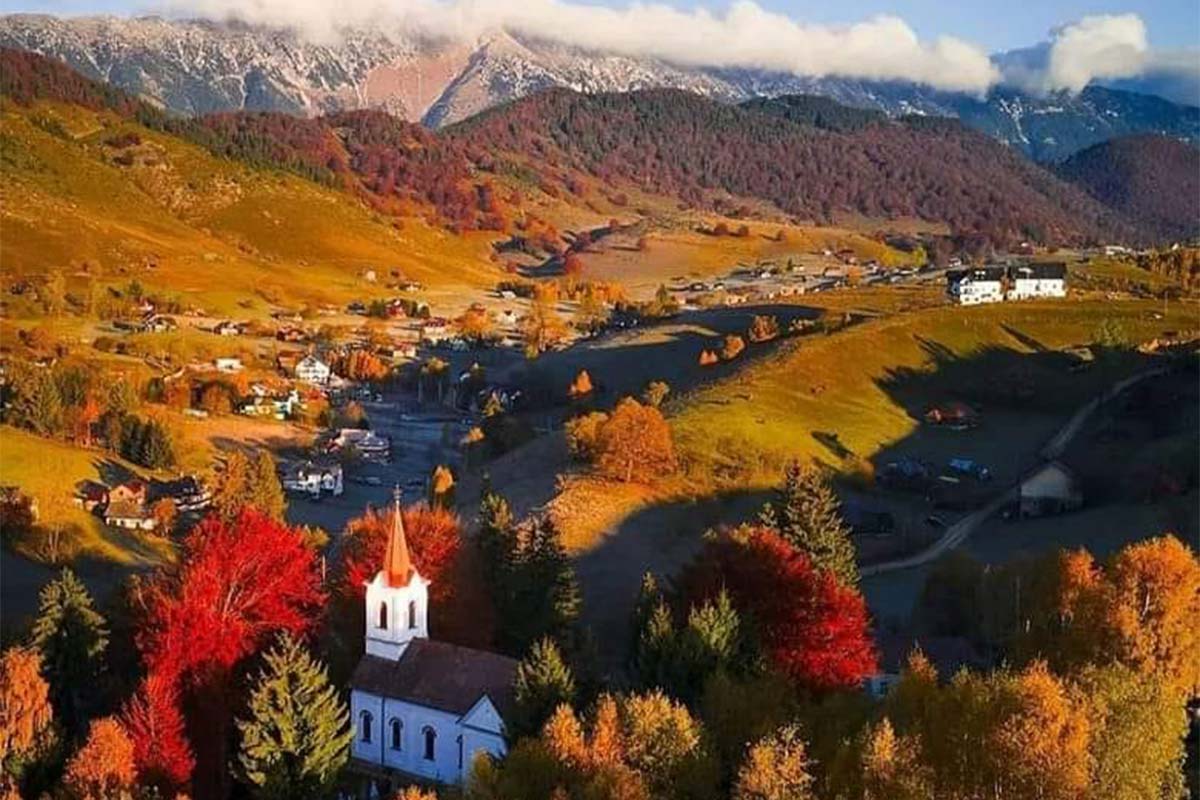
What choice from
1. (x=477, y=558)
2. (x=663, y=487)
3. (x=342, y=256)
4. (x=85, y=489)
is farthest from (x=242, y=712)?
(x=342, y=256)

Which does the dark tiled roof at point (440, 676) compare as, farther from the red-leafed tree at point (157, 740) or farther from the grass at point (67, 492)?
the grass at point (67, 492)

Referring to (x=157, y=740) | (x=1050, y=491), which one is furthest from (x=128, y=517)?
(x=1050, y=491)

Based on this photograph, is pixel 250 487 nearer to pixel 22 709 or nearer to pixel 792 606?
pixel 22 709

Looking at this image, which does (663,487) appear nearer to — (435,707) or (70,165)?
(435,707)

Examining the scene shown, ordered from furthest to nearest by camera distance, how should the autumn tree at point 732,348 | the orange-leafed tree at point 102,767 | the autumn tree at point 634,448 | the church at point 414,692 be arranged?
the autumn tree at point 732,348 < the autumn tree at point 634,448 < the church at point 414,692 < the orange-leafed tree at point 102,767

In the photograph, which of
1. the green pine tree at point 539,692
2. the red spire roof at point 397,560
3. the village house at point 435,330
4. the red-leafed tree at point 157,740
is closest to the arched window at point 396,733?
the red spire roof at point 397,560

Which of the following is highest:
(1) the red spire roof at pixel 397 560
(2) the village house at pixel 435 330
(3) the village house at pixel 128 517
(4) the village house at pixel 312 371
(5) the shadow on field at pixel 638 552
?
(1) the red spire roof at pixel 397 560

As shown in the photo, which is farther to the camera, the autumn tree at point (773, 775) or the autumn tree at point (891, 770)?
the autumn tree at point (773, 775)
